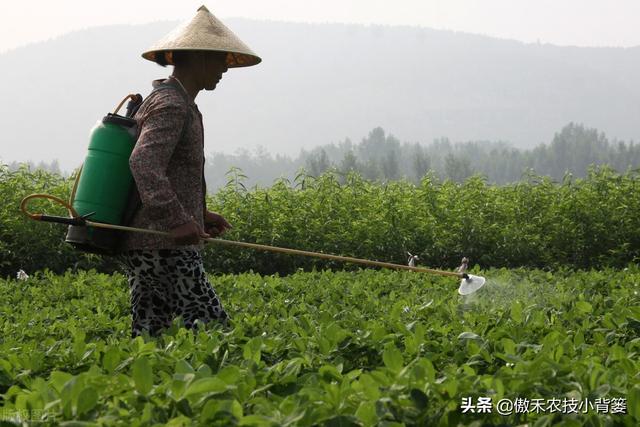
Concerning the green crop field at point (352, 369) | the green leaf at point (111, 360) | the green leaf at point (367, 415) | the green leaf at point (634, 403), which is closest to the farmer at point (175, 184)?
the green crop field at point (352, 369)

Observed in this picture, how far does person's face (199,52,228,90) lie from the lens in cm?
429

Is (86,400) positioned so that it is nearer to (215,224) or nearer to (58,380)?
(58,380)

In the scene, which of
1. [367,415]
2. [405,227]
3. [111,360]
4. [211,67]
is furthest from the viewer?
[405,227]

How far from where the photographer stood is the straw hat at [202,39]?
4.17 meters

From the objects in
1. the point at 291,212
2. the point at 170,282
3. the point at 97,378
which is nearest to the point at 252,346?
the point at 97,378

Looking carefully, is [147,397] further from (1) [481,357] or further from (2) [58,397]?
(1) [481,357]

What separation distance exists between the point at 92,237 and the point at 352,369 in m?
1.61

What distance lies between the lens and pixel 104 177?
3.98 metres

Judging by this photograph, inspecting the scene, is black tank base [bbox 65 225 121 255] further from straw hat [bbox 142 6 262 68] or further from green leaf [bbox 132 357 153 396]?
green leaf [bbox 132 357 153 396]

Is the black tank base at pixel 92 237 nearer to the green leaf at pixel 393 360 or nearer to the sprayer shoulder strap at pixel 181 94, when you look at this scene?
the sprayer shoulder strap at pixel 181 94

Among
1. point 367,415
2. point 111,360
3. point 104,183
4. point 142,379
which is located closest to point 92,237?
point 104,183

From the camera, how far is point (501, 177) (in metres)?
186

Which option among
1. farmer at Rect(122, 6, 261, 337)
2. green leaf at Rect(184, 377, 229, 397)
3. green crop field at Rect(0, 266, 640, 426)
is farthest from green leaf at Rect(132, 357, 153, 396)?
farmer at Rect(122, 6, 261, 337)

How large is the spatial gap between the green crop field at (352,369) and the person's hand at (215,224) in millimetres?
595
